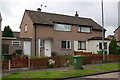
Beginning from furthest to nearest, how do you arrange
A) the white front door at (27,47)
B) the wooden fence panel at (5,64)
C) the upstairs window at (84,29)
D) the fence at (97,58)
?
the upstairs window at (84,29) < the white front door at (27,47) < the fence at (97,58) < the wooden fence panel at (5,64)

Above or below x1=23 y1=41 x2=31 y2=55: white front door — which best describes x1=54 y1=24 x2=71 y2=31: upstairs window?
above

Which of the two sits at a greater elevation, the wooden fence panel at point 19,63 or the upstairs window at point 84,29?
the upstairs window at point 84,29

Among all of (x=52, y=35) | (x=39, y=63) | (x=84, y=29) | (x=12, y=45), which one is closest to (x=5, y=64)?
(x=39, y=63)

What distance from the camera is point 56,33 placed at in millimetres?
25797

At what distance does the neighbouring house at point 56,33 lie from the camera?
2420 centimetres

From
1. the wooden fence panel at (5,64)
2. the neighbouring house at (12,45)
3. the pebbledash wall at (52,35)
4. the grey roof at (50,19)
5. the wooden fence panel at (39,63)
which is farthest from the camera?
the grey roof at (50,19)

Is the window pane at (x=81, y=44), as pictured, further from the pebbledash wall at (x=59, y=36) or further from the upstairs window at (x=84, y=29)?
the upstairs window at (x=84, y=29)

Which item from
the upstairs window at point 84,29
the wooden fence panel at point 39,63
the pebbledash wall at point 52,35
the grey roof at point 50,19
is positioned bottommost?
the wooden fence panel at point 39,63

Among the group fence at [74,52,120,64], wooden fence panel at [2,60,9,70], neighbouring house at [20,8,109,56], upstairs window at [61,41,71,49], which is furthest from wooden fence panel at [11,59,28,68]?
upstairs window at [61,41,71,49]

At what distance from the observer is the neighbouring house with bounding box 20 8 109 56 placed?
24.2m

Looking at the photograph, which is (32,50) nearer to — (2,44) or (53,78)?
(2,44)

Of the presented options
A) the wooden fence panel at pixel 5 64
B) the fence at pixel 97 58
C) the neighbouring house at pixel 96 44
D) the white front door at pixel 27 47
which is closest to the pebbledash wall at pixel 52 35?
the white front door at pixel 27 47

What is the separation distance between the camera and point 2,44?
21438 mm

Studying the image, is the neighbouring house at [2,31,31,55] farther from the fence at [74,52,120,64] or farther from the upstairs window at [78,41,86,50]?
the upstairs window at [78,41,86,50]
